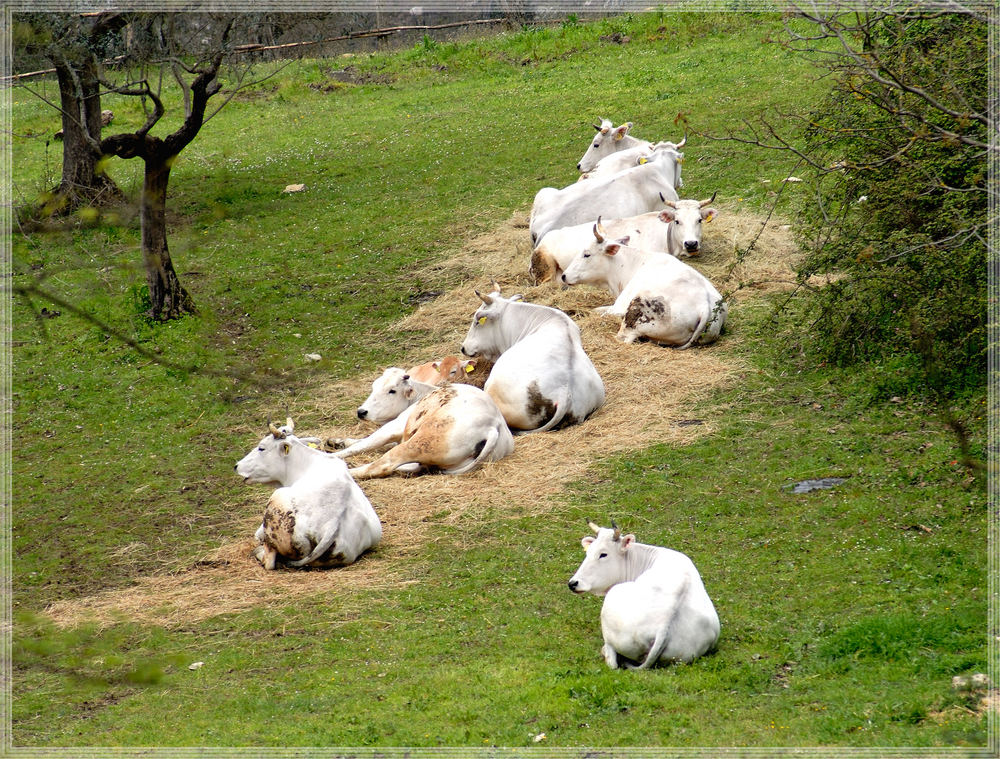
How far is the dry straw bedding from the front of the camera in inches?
293

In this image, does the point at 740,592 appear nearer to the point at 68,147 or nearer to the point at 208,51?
the point at 208,51

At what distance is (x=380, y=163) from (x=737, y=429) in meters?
12.7

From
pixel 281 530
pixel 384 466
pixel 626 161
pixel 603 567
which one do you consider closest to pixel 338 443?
pixel 384 466

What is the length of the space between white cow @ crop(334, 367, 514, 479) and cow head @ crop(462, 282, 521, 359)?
1.45 metres

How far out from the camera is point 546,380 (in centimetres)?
993

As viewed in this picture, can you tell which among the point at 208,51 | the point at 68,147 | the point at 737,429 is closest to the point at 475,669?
the point at 737,429

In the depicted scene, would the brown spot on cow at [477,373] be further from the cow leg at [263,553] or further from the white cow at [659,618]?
the white cow at [659,618]

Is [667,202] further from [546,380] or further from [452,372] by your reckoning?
[546,380]

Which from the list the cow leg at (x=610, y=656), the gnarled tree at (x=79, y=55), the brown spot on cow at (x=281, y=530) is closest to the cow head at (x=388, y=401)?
the brown spot on cow at (x=281, y=530)

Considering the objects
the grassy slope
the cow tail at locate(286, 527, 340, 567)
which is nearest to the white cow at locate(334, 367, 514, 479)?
the grassy slope

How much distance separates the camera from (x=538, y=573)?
729cm

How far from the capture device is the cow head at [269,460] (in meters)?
8.54

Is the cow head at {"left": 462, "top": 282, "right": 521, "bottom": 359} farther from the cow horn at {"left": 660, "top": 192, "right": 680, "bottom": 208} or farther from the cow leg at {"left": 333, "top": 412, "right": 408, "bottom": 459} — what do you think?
the cow horn at {"left": 660, "top": 192, "right": 680, "bottom": 208}

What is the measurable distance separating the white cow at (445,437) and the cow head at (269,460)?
0.89 m
